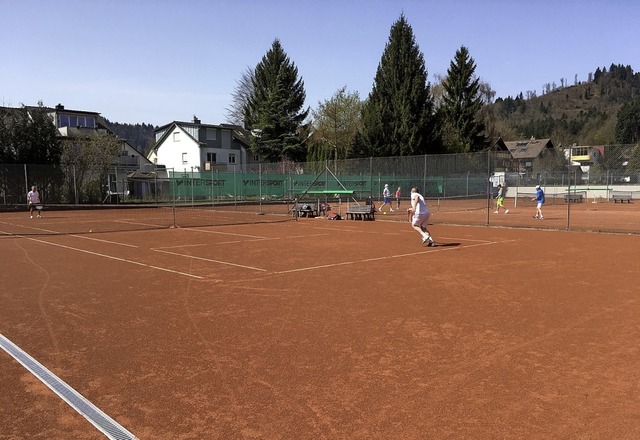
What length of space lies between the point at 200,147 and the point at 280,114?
9639mm

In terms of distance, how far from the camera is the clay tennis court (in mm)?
3545

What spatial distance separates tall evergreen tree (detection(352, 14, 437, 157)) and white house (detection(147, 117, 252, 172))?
1466cm

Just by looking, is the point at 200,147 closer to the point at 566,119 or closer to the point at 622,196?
the point at 622,196

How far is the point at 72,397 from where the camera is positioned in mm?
3900

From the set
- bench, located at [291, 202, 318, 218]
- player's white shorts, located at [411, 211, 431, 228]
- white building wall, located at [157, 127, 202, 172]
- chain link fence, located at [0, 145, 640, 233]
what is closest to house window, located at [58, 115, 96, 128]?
white building wall, located at [157, 127, 202, 172]

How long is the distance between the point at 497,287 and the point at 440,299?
1.32m

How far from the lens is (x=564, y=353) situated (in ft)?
15.9

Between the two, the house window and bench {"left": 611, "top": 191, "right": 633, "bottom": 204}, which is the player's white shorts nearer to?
bench {"left": 611, "top": 191, "right": 633, "bottom": 204}

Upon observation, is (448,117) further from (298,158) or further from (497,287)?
(497,287)

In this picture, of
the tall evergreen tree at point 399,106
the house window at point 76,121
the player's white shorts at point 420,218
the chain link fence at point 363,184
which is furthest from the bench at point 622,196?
the house window at point 76,121

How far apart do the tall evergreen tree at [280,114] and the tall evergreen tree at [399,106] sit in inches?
282

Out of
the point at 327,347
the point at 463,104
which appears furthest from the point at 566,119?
the point at 327,347

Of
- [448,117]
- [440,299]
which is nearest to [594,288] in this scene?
[440,299]

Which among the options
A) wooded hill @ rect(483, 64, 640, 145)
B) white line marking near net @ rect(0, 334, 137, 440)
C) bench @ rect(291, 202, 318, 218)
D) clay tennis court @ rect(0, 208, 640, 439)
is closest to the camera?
white line marking near net @ rect(0, 334, 137, 440)
